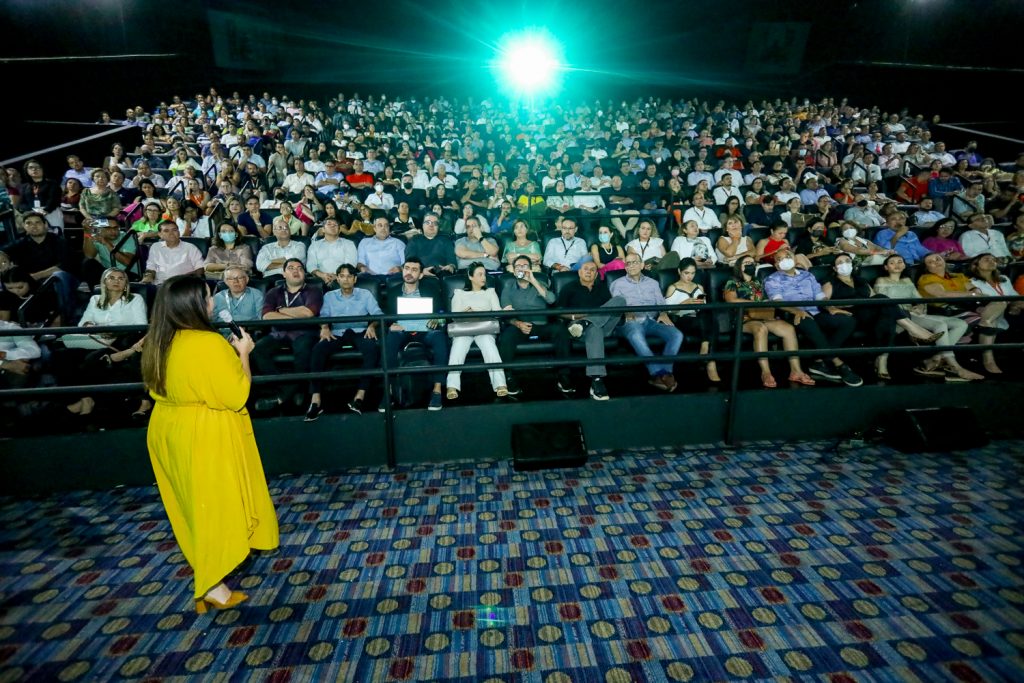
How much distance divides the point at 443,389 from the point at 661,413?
1605 mm

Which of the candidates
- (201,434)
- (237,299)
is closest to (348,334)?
(237,299)

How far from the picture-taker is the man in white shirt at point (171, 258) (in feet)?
16.9

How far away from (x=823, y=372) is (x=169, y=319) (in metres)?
4.28

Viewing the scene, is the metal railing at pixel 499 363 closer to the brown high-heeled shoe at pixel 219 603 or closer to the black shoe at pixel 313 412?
the black shoe at pixel 313 412

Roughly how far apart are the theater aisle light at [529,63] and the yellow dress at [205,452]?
1655cm

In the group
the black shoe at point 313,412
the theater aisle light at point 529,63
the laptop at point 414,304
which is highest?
the theater aisle light at point 529,63

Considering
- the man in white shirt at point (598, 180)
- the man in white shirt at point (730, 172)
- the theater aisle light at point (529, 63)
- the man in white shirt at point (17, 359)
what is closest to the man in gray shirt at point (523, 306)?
the man in white shirt at point (17, 359)

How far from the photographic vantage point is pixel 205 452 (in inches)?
80.6

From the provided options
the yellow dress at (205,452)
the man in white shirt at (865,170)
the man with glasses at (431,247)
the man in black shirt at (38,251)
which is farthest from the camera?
the man in white shirt at (865,170)

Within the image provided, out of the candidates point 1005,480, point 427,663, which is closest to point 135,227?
point 427,663

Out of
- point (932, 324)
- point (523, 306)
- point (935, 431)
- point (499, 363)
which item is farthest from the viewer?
point (523, 306)

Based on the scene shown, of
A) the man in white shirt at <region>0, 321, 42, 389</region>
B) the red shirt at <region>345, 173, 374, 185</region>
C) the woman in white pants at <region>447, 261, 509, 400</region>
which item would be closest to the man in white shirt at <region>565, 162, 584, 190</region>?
the red shirt at <region>345, 173, 374, 185</region>

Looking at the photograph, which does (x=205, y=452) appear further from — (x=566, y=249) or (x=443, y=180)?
(x=443, y=180)

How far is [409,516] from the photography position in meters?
2.82
